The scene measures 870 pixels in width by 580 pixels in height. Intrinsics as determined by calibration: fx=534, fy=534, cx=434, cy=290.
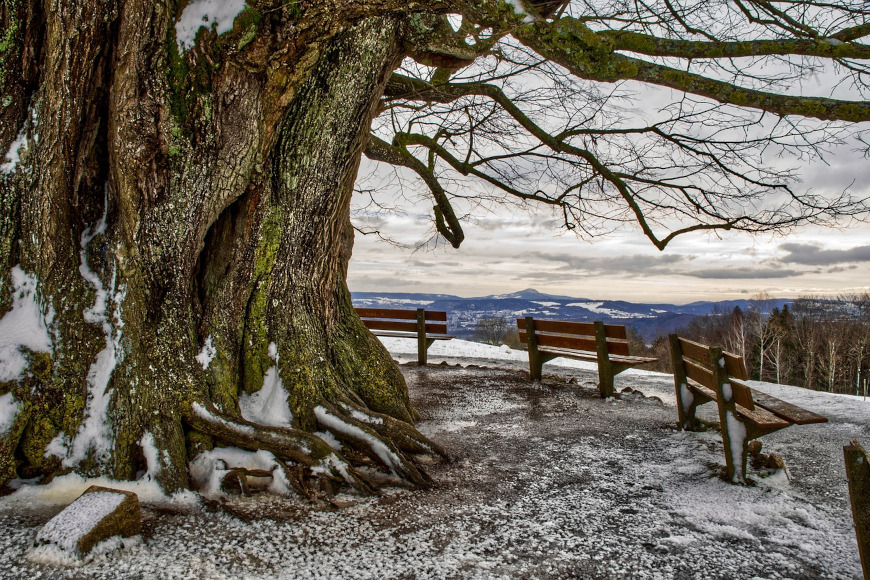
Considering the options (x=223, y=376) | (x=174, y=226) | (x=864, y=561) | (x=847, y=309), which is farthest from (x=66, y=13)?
(x=847, y=309)

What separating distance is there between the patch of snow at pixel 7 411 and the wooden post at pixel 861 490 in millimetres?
4007

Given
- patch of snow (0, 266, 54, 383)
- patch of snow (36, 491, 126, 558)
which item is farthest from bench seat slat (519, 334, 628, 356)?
patch of snow (0, 266, 54, 383)

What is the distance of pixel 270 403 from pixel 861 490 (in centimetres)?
325

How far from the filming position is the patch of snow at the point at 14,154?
3.18m

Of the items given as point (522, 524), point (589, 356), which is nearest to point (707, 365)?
point (522, 524)

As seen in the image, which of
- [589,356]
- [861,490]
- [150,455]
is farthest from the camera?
[589,356]

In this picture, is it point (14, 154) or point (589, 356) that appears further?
point (589, 356)

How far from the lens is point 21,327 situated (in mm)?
3137

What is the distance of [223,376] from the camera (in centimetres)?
359

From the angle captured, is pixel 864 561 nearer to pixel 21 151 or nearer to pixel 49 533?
pixel 49 533

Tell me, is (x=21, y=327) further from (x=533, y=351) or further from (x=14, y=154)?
(x=533, y=351)

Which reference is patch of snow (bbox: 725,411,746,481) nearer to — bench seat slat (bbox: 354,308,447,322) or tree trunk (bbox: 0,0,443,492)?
tree trunk (bbox: 0,0,443,492)

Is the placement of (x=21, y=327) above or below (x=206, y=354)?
above

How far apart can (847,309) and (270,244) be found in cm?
5683
